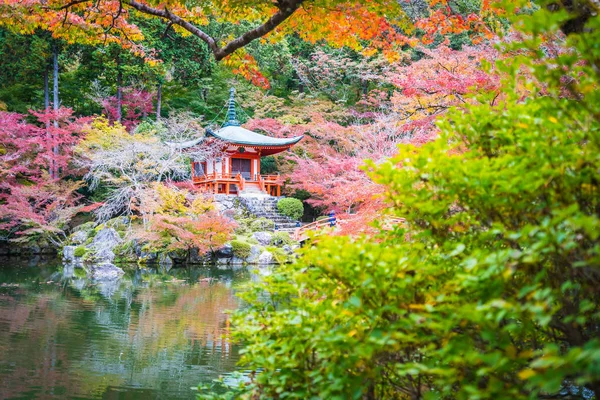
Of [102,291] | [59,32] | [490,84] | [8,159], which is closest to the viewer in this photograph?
[59,32]

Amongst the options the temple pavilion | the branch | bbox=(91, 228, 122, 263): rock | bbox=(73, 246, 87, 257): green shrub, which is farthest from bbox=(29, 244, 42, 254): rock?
the branch

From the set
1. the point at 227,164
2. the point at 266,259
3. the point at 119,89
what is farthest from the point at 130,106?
the point at 266,259

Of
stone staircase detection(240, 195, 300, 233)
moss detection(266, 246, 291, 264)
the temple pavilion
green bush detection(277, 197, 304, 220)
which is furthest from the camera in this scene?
the temple pavilion

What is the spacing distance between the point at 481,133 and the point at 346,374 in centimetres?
87

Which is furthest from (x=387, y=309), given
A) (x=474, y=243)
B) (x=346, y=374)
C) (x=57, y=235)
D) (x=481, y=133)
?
(x=57, y=235)

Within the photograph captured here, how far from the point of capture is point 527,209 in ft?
4.48

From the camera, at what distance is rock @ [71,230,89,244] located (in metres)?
14.7

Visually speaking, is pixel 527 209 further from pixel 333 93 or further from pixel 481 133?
pixel 333 93

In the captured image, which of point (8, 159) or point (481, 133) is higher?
point (8, 159)

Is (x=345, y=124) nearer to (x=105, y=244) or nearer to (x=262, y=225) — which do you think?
(x=262, y=225)

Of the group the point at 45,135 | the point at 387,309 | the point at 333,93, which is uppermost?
the point at 333,93

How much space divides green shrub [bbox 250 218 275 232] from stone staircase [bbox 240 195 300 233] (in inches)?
11.4

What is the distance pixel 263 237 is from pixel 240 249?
4.02ft

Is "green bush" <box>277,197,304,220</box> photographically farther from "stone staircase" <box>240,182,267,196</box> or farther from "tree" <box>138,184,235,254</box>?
"tree" <box>138,184,235,254</box>
